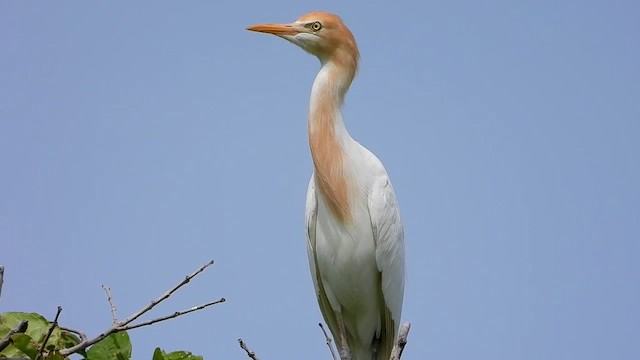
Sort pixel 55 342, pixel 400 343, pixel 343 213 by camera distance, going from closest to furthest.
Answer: pixel 55 342, pixel 400 343, pixel 343 213

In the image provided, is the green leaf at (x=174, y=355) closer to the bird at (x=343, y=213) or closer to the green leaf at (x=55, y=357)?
the green leaf at (x=55, y=357)

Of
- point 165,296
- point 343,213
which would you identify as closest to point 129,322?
point 165,296

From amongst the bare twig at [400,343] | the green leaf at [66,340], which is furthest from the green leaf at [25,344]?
the bare twig at [400,343]

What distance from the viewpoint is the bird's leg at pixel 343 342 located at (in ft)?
17.5

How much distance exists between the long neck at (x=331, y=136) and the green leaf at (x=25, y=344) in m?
2.72

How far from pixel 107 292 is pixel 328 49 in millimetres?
2755

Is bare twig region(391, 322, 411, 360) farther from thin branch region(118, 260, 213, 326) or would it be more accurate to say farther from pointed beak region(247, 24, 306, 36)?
pointed beak region(247, 24, 306, 36)

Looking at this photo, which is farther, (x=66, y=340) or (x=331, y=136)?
(x=331, y=136)

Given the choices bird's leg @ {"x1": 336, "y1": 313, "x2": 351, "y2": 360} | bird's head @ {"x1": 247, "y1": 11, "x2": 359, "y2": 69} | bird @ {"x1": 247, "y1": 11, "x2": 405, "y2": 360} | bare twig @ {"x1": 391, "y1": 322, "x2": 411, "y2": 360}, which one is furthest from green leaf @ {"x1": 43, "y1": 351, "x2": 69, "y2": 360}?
bird's head @ {"x1": 247, "y1": 11, "x2": 359, "y2": 69}

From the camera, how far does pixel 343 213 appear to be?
205 inches

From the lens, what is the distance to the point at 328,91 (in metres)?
5.38

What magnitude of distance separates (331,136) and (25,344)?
295 cm

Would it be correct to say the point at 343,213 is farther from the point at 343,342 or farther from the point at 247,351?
the point at 247,351

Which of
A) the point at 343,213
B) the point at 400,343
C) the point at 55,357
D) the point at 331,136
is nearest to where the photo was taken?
the point at 55,357
